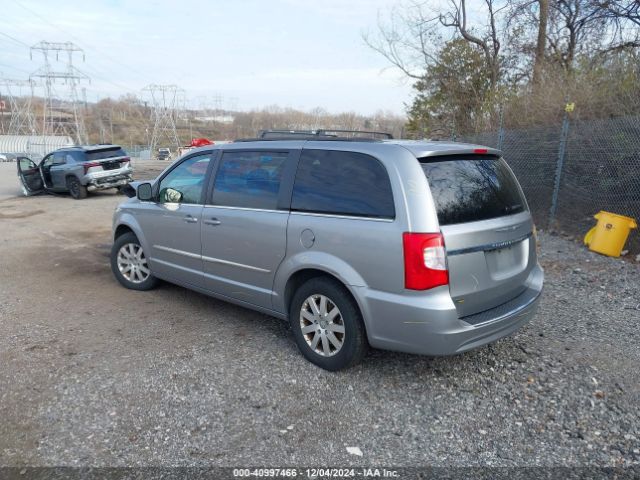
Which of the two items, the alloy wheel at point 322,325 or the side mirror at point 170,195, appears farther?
the side mirror at point 170,195

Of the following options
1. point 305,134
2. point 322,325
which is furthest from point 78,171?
point 322,325

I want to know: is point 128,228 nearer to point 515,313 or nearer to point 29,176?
point 515,313

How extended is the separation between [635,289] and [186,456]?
5.25m

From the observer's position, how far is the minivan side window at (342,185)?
3.22m

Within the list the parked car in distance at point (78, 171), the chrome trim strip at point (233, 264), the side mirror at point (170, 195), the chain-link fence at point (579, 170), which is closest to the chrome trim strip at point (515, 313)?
the chrome trim strip at point (233, 264)

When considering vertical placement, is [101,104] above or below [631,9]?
above

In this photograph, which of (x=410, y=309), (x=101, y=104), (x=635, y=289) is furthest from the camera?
(x=101, y=104)

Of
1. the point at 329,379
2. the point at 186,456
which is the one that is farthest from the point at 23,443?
the point at 329,379

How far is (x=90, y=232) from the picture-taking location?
31.8ft

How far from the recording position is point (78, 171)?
15344mm

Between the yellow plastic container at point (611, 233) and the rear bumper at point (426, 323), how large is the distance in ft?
14.9

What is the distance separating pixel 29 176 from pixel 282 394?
16.7 metres

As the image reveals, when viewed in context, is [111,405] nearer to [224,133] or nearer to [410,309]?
[410,309]

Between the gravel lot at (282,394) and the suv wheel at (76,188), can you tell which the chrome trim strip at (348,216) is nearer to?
the gravel lot at (282,394)
